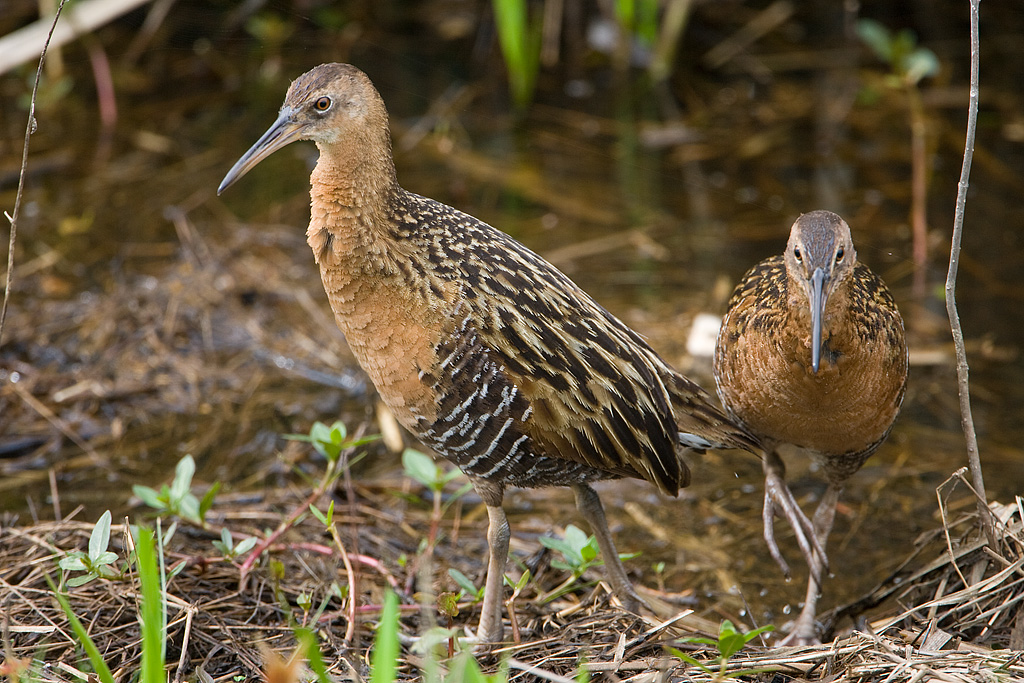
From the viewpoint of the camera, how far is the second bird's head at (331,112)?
294 centimetres

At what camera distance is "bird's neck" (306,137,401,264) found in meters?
2.94

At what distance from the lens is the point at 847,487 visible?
4.29 m

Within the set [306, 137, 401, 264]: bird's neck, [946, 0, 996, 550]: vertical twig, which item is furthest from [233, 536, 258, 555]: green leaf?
[946, 0, 996, 550]: vertical twig

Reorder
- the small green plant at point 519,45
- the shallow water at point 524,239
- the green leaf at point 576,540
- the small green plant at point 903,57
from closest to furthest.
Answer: the green leaf at point 576,540, the shallow water at point 524,239, the small green plant at point 903,57, the small green plant at point 519,45

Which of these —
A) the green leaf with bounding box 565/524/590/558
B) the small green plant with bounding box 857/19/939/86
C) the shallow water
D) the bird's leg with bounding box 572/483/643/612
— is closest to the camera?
the green leaf with bounding box 565/524/590/558

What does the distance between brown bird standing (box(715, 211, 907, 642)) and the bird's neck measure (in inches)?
46.0

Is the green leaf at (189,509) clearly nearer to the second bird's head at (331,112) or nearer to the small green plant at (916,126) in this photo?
the second bird's head at (331,112)

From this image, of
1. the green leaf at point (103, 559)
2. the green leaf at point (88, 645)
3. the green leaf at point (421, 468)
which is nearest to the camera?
the green leaf at point (88, 645)

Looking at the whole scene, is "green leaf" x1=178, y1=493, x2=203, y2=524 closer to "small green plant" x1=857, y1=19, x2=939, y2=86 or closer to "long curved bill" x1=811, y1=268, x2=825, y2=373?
"long curved bill" x1=811, y1=268, x2=825, y2=373

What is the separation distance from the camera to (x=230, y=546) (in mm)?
3217

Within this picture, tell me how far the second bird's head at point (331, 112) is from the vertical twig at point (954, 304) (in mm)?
1563

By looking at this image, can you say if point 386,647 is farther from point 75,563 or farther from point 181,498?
point 181,498

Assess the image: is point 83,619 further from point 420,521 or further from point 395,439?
point 395,439

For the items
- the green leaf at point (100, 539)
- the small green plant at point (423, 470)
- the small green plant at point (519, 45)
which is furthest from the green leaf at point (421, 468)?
the small green plant at point (519, 45)
